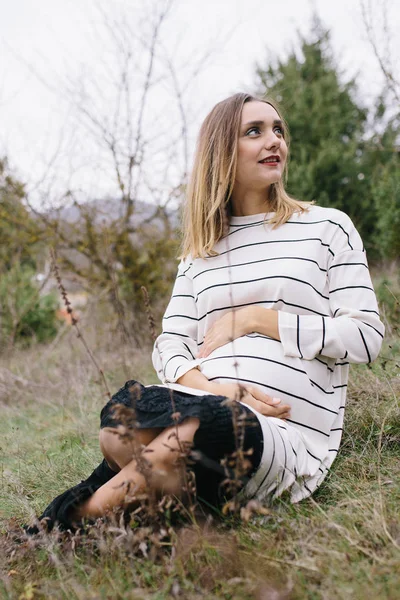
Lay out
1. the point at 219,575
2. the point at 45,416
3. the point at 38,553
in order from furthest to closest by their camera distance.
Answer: the point at 45,416 < the point at 38,553 < the point at 219,575

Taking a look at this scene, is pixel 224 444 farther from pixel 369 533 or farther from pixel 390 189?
pixel 390 189

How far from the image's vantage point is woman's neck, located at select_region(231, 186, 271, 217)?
8.41 feet

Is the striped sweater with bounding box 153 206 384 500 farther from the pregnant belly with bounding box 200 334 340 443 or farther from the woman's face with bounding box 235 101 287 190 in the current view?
the woman's face with bounding box 235 101 287 190

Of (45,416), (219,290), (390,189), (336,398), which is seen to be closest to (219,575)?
(336,398)

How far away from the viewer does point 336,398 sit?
7.32 ft

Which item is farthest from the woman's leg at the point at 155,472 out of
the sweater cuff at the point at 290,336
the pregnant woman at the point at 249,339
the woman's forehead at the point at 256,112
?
the woman's forehead at the point at 256,112

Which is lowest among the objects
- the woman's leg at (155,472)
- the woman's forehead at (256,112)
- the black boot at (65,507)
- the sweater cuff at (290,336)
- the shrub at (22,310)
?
the shrub at (22,310)

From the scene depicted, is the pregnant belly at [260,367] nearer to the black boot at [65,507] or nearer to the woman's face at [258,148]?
the black boot at [65,507]

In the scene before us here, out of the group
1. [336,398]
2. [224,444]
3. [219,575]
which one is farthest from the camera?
[336,398]

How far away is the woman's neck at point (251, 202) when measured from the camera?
8.41 feet

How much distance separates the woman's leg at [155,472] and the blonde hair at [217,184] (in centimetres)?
97

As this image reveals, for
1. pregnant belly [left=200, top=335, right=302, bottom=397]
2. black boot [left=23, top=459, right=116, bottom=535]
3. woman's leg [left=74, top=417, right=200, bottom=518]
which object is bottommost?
black boot [left=23, top=459, right=116, bottom=535]

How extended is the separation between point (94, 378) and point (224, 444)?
136 inches

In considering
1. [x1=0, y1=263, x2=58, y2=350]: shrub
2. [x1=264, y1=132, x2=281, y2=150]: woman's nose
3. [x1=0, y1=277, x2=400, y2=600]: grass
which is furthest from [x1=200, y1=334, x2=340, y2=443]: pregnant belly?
[x1=0, y1=263, x2=58, y2=350]: shrub
